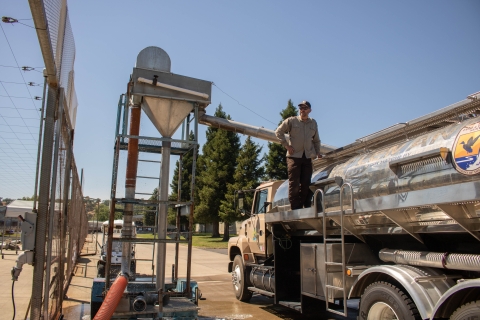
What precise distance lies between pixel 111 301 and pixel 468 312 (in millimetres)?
3965

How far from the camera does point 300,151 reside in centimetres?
724

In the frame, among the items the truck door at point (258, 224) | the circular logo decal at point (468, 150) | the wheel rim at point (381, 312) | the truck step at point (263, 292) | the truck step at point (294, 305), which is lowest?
the truck step at point (294, 305)

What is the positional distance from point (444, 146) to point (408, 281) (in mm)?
1557

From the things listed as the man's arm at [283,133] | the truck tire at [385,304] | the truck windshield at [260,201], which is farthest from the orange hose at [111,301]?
the truck windshield at [260,201]

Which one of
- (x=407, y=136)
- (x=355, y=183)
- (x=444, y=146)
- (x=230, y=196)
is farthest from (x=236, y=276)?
(x=230, y=196)

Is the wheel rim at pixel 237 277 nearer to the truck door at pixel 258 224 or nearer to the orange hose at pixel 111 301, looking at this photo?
the truck door at pixel 258 224

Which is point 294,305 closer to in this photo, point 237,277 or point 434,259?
point 237,277

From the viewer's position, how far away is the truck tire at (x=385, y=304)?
4.56 m

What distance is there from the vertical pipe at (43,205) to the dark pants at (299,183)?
3967 mm

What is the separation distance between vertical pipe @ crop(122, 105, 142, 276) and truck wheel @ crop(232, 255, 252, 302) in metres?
3.77

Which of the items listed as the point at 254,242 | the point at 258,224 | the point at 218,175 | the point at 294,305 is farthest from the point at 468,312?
the point at 218,175

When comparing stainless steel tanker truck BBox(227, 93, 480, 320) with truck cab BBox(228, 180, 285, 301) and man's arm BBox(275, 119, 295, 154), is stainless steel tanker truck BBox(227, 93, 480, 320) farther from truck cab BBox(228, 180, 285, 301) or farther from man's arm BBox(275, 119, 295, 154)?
truck cab BBox(228, 180, 285, 301)

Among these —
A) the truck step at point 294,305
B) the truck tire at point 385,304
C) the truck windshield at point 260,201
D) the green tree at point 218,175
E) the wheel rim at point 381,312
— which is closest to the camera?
the truck tire at point 385,304

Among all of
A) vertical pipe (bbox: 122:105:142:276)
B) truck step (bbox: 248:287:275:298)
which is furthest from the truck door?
vertical pipe (bbox: 122:105:142:276)
